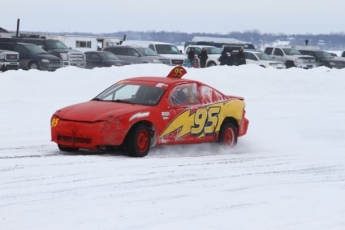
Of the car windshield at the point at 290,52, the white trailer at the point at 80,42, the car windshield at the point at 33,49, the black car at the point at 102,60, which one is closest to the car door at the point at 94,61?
the black car at the point at 102,60

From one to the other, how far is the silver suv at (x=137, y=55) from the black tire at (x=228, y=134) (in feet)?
75.0

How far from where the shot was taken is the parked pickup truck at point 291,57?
145ft

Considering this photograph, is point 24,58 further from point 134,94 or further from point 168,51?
point 134,94

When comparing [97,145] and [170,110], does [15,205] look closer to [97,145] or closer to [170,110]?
[97,145]

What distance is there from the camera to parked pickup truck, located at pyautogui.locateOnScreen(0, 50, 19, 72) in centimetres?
3102

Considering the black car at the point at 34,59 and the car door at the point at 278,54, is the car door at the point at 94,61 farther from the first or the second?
the car door at the point at 278,54

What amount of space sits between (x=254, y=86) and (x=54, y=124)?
57.6 feet

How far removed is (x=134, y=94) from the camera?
500 inches

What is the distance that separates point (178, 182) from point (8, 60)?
74.3 feet

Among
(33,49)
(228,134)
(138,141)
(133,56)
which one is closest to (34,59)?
(33,49)

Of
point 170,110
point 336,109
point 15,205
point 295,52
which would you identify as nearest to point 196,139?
point 170,110

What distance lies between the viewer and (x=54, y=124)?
11906 mm

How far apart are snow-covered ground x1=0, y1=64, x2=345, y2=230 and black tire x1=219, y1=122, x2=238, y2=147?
Result: 175 mm

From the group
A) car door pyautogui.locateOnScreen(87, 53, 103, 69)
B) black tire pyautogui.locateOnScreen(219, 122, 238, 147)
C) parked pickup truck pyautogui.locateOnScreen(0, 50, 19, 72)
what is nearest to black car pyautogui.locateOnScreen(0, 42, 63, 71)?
parked pickup truck pyautogui.locateOnScreen(0, 50, 19, 72)
